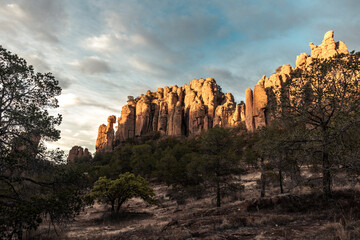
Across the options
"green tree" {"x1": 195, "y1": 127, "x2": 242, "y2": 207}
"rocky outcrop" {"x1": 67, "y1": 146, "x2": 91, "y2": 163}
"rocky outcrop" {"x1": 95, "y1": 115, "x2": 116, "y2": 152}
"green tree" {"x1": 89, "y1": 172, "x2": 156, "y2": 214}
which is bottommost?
"green tree" {"x1": 89, "y1": 172, "x2": 156, "y2": 214}

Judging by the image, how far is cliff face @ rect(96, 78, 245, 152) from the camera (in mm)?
83500

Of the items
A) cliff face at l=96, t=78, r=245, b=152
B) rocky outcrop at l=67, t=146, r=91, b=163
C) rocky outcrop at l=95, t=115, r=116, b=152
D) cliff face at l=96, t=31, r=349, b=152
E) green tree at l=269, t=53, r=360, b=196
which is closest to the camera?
green tree at l=269, t=53, r=360, b=196

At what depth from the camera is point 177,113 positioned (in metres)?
90.2

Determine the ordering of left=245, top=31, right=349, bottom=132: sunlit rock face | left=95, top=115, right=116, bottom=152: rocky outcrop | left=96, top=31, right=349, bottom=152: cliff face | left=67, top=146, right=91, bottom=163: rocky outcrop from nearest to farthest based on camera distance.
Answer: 1. left=245, top=31, right=349, bottom=132: sunlit rock face
2. left=96, top=31, right=349, bottom=152: cliff face
3. left=67, top=146, right=91, bottom=163: rocky outcrop
4. left=95, top=115, right=116, bottom=152: rocky outcrop

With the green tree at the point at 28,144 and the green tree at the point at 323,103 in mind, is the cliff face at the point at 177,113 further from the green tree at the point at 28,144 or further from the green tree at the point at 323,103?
the green tree at the point at 28,144

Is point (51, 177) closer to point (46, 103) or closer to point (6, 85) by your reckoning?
point (46, 103)

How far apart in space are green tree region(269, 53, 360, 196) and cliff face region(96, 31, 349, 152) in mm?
50091

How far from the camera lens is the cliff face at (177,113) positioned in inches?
3287

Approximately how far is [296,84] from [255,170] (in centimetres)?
2917

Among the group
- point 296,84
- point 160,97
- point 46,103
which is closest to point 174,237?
point 46,103

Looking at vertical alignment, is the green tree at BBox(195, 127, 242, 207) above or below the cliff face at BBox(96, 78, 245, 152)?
below

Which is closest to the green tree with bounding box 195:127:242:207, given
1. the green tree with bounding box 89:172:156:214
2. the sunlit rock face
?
the green tree with bounding box 89:172:156:214

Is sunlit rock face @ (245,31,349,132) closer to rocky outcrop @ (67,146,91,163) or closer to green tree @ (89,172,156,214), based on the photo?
green tree @ (89,172,156,214)

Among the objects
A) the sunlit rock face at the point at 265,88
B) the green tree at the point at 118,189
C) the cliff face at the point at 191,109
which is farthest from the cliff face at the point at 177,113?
the green tree at the point at 118,189
